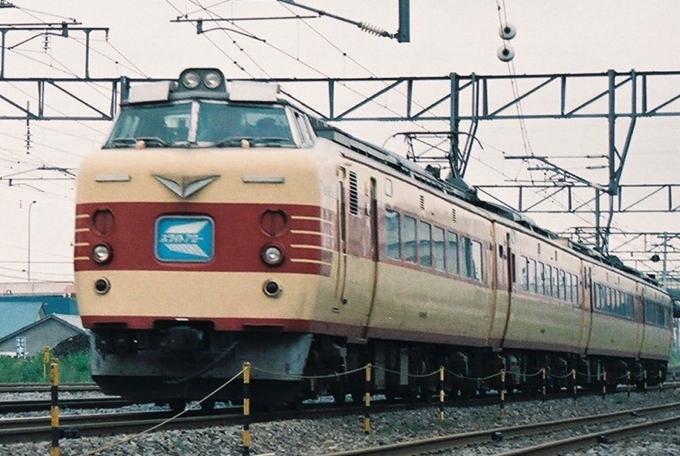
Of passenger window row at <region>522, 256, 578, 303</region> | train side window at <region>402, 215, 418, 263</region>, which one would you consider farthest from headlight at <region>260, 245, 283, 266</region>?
passenger window row at <region>522, 256, 578, 303</region>

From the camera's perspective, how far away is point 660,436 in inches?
768

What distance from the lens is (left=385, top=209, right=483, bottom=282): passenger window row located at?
18984mm

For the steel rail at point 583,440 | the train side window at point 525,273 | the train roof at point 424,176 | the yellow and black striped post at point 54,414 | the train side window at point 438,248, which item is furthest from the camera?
the train side window at point 525,273

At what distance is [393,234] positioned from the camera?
18.9 m

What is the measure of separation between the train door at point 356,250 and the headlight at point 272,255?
127 centimetres

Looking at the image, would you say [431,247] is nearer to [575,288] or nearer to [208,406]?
[208,406]

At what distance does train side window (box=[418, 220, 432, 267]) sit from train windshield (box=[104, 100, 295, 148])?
4.27m

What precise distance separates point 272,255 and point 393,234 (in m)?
3.69

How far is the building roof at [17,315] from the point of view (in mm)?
94375

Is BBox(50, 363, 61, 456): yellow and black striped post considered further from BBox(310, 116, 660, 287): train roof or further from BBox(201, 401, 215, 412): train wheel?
BBox(310, 116, 660, 287): train roof

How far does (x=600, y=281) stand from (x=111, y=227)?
22.6 metres

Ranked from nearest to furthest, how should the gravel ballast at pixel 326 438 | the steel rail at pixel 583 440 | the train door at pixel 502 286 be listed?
1. the gravel ballast at pixel 326 438
2. the steel rail at pixel 583 440
3. the train door at pixel 502 286

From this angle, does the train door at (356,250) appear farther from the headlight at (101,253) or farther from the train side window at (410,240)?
the headlight at (101,253)

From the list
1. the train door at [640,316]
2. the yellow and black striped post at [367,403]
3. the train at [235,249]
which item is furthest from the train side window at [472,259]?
the train door at [640,316]
